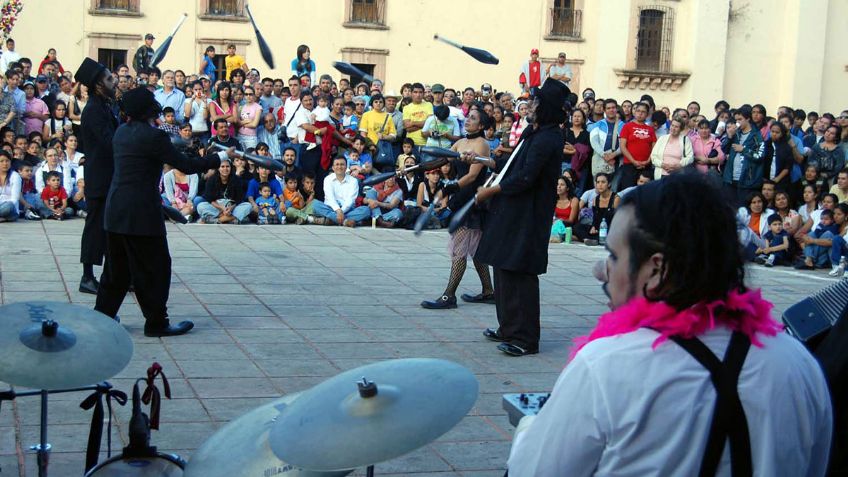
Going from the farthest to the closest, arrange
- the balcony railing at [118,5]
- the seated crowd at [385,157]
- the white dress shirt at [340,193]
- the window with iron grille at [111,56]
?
the window with iron grille at [111,56] < the balcony railing at [118,5] < the white dress shirt at [340,193] < the seated crowd at [385,157]

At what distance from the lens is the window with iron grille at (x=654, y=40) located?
30.7m

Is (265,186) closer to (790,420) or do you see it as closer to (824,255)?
(824,255)

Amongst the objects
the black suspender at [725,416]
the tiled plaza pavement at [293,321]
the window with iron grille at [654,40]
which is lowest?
the tiled plaza pavement at [293,321]

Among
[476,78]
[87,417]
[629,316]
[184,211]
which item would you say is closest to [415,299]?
[87,417]

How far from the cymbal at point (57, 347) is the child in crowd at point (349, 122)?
12560 mm

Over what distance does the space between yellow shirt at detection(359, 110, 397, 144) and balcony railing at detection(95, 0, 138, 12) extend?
501 inches

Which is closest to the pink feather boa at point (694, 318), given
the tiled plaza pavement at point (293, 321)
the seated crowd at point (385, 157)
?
the tiled plaza pavement at point (293, 321)

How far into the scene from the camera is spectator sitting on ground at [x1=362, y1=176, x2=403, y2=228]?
47.8 ft

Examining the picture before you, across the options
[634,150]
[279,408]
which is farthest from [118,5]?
[279,408]

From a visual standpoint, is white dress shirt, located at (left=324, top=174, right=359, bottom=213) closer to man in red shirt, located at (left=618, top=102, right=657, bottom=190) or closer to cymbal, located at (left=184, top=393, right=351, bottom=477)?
man in red shirt, located at (left=618, top=102, right=657, bottom=190)

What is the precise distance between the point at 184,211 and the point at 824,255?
321 inches

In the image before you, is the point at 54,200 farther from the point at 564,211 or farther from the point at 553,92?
the point at 553,92

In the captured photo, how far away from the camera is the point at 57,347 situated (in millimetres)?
3568

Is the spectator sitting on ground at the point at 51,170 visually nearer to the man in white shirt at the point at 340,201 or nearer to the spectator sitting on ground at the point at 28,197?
the spectator sitting on ground at the point at 28,197
